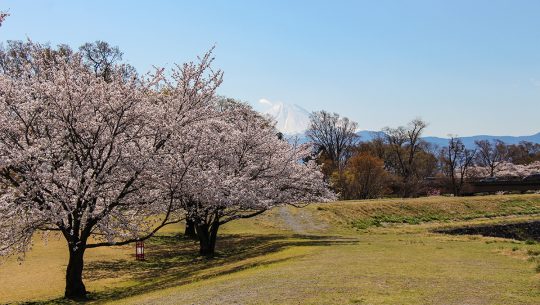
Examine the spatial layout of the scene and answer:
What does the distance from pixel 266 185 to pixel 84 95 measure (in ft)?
53.9

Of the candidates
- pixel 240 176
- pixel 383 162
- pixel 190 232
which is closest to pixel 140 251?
pixel 240 176

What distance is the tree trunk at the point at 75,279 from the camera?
A: 21239 millimetres

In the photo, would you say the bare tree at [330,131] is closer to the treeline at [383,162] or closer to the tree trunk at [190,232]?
the treeline at [383,162]

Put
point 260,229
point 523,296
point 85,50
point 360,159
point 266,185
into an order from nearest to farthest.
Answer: point 523,296 → point 266,185 → point 260,229 → point 85,50 → point 360,159

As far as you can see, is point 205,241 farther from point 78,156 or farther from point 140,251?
point 78,156

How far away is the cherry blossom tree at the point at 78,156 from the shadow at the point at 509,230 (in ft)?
115

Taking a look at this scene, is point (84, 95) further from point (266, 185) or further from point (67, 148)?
point (266, 185)

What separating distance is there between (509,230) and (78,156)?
4749 cm

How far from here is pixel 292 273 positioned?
Answer: 1769 centimetres

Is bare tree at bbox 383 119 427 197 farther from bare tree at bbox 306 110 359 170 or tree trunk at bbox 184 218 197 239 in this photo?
tree trunk at bbox 184 218 197 239

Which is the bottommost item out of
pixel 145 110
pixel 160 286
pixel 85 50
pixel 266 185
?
pixel 160 286

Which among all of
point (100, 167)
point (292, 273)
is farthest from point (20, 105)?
point (292, 273)

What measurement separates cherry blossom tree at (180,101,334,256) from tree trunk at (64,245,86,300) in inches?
233

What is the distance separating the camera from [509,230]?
5278cm
